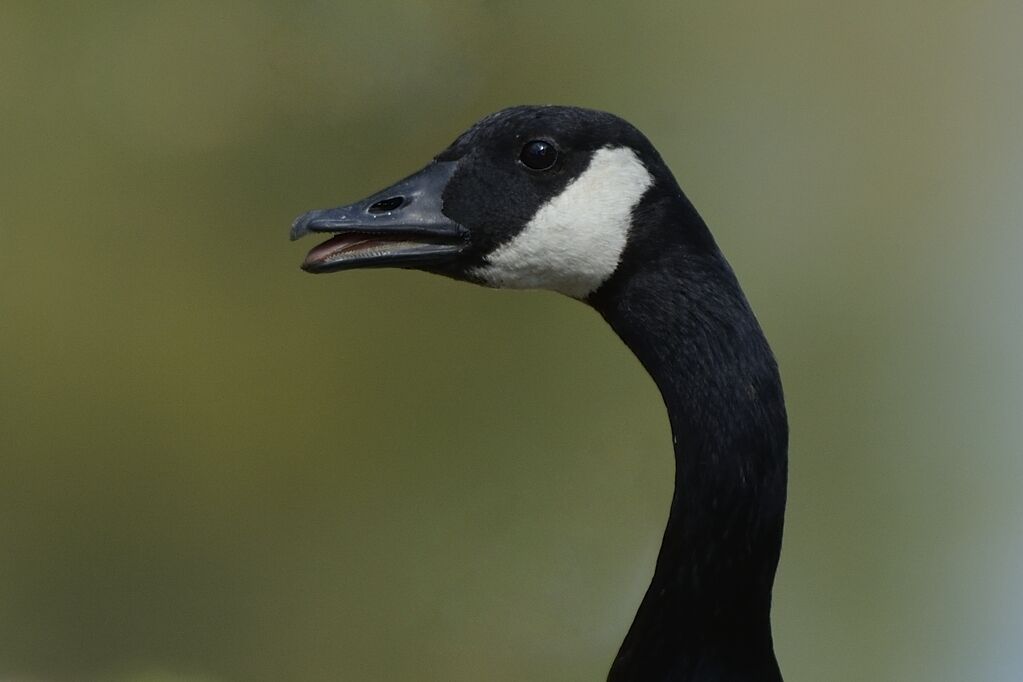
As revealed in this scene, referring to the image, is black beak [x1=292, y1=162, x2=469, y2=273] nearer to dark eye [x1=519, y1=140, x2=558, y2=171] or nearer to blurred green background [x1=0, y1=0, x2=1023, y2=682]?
dark eye [x1=519, y1=140, x2=558, y2=171]

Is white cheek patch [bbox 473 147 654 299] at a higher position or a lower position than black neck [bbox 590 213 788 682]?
higher

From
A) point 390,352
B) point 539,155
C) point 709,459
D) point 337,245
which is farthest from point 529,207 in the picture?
point 390,352

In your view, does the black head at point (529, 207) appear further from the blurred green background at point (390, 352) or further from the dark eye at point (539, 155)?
the blurred green background at point (390, 352)

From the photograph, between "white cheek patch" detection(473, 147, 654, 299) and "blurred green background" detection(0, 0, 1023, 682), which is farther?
"blurred green background" detection(0, 0, 1023, 682)

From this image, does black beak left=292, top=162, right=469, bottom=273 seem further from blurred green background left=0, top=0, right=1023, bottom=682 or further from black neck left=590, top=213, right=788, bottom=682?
blurred green background left=0, top=0, right=1023, bottom=682

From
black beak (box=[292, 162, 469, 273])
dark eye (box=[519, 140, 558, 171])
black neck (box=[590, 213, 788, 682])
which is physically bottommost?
black neck (box=[590, 213, 788, 682])

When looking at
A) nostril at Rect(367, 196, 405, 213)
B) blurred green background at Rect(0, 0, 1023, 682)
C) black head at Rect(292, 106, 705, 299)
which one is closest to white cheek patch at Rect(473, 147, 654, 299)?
black head at Rect(292, 106, 705, 299)

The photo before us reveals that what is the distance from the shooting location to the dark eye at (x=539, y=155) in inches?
40.1

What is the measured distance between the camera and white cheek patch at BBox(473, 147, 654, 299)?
39.6 inches

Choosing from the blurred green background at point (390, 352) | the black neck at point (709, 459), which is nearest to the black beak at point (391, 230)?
the black neck at point (709, 459)

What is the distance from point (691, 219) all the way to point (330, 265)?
35cm

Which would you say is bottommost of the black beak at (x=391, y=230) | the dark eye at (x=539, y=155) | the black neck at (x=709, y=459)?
the black neck at (x=709, y=459)

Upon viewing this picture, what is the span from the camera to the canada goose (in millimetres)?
983

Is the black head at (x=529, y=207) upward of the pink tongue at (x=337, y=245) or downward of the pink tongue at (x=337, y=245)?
upward
